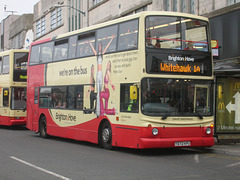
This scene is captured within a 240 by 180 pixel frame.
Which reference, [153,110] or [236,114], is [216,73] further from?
[153,110]

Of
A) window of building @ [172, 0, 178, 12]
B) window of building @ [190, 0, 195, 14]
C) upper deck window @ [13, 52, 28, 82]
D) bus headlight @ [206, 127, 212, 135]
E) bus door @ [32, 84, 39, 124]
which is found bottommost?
bus headlight @ [206, 127, 212, 135]

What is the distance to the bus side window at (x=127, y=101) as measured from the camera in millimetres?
12786

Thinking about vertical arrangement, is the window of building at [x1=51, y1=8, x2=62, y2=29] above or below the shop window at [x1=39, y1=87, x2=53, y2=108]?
above

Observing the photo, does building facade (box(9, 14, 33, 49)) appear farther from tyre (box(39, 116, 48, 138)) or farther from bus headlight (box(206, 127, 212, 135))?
bus headlight (box(206, 127, 212, 135))

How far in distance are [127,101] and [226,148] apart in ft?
12.2

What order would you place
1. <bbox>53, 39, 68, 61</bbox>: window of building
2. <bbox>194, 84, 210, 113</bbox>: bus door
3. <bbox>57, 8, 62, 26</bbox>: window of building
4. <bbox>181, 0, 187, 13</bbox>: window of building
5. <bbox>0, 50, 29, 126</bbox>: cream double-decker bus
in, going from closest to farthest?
<bbox>194, 84, 210, 113</bbox>: bus door
<bbox>53, 39, 68, 61</bbox>: window of building
<bbox>181, 0, 187, 13</bbox>: window of building
<bbox>0, 50, 29, 126</bbox>: cream double-decker bus
<bbox>57, 8, 62, 26</bbox>: window of building

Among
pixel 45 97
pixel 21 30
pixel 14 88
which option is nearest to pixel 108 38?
pixel 45 97

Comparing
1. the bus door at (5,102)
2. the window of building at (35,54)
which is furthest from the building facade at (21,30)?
the window of building at (35,54)

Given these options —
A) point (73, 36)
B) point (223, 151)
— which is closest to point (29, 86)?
point (73, 36)

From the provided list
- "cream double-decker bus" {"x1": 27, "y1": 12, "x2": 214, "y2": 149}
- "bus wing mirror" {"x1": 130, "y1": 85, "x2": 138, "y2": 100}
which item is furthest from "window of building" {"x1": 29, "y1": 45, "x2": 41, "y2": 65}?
"bus wing mirror" {"x1": 130, "y1": 85, "x2": 138, "y2": 100}

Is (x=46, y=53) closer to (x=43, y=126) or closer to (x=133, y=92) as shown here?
(x=43, y=126)

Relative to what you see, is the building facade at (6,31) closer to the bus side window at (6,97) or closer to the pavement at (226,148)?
the bus side window at (6,97)

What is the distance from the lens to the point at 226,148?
46.3 ft

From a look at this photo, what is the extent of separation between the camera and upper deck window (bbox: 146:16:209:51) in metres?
12.6
